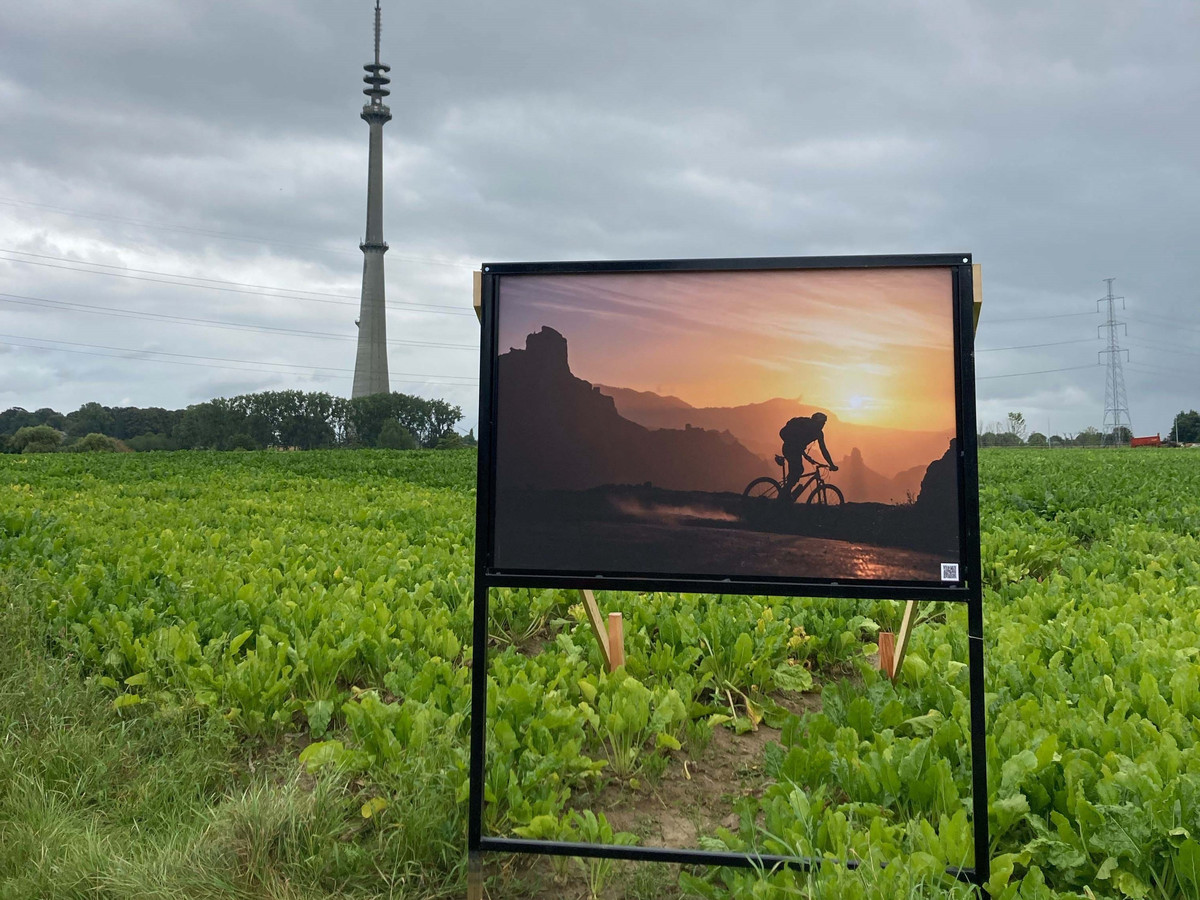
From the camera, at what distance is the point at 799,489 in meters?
3.13

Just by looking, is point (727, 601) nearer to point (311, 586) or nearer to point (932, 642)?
point (932, 642)

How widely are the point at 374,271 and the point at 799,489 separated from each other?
8235cm

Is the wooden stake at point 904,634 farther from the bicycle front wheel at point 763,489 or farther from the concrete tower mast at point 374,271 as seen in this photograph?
the concrete tower mast at point 374,271

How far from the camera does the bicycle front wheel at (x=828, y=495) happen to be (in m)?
3.12

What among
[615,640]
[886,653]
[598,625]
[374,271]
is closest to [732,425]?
[598,625]

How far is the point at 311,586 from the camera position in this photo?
6.55 metres

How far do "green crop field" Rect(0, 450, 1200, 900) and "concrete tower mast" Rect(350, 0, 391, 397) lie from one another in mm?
77292

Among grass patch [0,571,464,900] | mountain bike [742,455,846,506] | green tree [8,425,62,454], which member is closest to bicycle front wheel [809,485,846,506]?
mountain bike [742,455,846,506]

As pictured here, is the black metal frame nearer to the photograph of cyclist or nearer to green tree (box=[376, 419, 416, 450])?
the photograph of cyclist

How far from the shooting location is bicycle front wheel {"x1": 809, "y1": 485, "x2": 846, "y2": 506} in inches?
123

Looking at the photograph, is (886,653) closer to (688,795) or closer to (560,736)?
(688,795)

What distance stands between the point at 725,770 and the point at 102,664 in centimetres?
406

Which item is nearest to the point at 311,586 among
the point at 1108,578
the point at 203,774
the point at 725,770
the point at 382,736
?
the point at 203,774

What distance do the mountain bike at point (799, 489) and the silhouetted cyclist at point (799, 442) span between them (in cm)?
2
